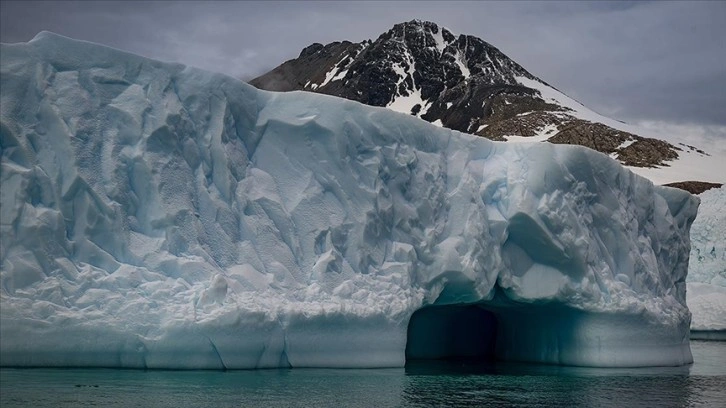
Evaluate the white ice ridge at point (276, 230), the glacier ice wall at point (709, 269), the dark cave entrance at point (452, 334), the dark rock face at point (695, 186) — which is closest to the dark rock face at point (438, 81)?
the dark rock face at point (695, 186)

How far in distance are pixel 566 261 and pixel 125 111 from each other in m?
8.08

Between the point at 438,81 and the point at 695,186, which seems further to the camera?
the point at 438,81

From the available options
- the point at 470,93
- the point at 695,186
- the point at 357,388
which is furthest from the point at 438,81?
the point at 357,388

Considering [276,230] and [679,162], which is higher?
[679,162]

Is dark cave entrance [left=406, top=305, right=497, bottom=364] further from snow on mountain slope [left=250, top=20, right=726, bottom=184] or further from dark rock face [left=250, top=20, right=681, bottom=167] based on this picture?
dark rock face [left=250, top=20, right=681, bottom=167]

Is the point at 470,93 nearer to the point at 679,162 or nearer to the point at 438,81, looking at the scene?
the point at 438,81

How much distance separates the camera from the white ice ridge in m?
10.2

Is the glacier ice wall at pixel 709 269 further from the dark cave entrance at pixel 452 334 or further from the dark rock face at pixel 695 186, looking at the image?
the dark rock face at pixel 695 186

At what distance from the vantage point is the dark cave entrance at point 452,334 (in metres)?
17.3

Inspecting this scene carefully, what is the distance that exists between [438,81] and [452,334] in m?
63.8

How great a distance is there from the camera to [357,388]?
34.4 ft

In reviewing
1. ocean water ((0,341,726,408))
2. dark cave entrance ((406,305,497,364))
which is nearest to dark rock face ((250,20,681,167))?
dark cave entrance ((406,305,497,364))

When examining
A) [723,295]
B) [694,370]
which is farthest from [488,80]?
[694,370]

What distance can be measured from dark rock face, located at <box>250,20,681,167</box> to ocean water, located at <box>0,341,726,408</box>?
44.1 meters
